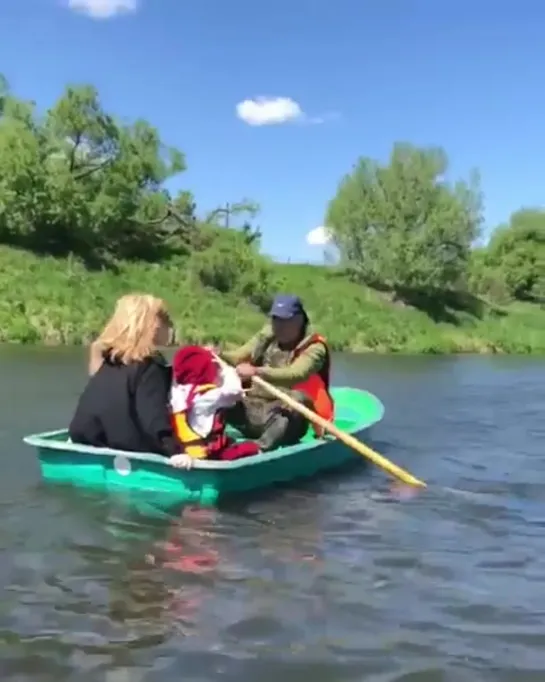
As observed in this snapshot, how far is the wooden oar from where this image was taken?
26.0ft

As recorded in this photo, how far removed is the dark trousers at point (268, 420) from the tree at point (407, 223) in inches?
1376

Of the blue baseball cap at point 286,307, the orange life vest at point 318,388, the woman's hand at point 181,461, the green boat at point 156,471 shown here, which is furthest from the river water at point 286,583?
the blue baseball cap at point 286,307

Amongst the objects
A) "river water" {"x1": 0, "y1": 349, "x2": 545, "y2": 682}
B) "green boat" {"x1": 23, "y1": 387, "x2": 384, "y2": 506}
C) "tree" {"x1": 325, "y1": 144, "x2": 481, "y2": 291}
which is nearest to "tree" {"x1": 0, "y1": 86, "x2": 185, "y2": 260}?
"tree" {"x1": 325, "y1": 144, "x2": 481, "y2": 291}

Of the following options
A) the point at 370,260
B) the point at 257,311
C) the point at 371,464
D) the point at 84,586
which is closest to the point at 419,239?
the point at 370,260

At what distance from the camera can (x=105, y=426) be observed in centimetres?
697

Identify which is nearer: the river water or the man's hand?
the river water

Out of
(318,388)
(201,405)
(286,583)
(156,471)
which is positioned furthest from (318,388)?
(286,583)

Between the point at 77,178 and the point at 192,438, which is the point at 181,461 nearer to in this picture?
the point at 192,438

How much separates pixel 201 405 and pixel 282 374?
125 centimetres

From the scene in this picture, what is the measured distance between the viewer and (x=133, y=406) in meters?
6.86

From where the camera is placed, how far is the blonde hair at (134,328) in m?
6.60

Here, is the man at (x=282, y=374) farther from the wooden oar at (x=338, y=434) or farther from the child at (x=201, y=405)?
the child at (x=201, y=405)

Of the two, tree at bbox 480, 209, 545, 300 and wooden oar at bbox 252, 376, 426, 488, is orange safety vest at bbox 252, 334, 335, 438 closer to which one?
wooden oar at bbox 252, 376, 426, 488

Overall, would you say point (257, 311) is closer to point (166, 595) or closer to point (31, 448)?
point (31, 448)
